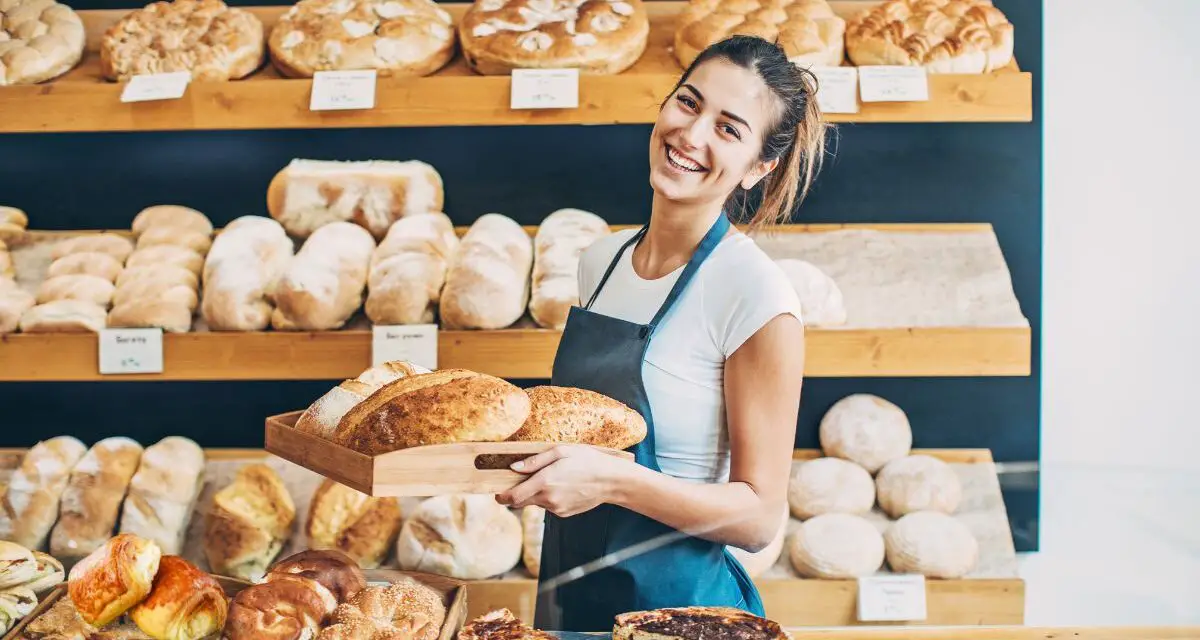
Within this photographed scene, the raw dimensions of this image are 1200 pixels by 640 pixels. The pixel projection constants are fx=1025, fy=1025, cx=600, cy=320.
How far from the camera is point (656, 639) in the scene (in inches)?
48.5

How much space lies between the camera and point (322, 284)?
2.25 metres

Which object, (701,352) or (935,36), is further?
(935,36)

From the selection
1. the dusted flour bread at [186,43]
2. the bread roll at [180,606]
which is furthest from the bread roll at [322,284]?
the bread roll at [180,606]

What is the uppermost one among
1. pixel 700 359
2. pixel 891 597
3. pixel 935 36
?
pixel 935 36

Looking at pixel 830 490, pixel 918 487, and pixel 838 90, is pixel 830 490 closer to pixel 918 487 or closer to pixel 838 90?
pixel 918 487

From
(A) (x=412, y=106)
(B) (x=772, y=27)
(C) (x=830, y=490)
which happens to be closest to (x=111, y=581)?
(A) (x=412, y=106)

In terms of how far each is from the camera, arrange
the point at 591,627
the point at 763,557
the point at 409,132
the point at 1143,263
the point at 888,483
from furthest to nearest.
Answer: the point at 409,132 → the point at 888,483 → the point at 763,557 → the point at 1143,263 → the point at 591,627

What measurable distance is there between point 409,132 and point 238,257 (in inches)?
23.8

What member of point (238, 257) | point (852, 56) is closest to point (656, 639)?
point (238, 257)

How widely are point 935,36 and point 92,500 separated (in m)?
2.20

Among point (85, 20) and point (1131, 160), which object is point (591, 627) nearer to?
point (1131, 160)

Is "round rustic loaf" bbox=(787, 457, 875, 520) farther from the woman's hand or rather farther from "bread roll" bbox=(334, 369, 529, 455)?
"bread roll" bbox=(334, 369, 529, 455)

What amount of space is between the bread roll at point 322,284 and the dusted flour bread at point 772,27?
0.92 m

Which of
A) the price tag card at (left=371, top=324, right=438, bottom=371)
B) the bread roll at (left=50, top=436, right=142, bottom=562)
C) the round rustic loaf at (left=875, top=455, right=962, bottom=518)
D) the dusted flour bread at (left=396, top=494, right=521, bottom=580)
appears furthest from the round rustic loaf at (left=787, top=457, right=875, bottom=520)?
the bread roll at (left=50, top=436, right=142, bottom=562)
